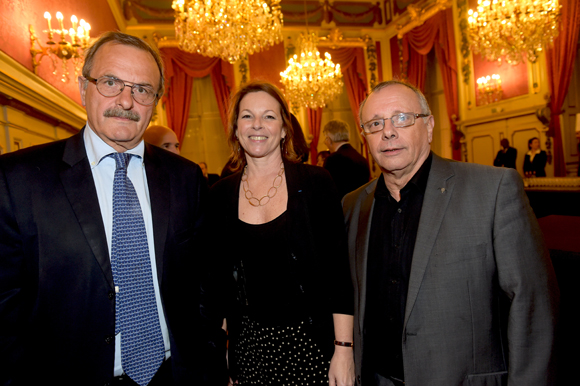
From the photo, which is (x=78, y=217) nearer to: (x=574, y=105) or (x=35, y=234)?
(x=35, y=234)

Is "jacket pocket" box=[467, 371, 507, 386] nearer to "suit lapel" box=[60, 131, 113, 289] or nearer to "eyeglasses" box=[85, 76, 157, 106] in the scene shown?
"suit lapel" box=[60, 131, 113, 289]

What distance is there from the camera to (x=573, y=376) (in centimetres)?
148

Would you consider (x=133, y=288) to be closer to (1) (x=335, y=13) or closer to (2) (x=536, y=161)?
(2) (x=536, y=161)

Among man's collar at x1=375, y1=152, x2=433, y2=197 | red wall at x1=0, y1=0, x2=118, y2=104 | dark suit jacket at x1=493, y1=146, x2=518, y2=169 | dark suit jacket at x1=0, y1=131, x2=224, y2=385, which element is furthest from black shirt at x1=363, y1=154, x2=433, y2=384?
dark suit jacket at x1=493, y1=146, x2=518, y2=169

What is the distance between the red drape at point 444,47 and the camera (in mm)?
7992

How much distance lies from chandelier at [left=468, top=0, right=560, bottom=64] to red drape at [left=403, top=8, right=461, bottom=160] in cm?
240

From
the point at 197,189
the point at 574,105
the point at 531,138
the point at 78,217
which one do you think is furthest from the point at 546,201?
the point at 78,217

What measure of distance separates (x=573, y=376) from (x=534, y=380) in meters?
0.50

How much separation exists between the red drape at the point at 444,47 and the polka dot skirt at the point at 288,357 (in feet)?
26.3

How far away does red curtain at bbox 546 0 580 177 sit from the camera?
6.04 meters

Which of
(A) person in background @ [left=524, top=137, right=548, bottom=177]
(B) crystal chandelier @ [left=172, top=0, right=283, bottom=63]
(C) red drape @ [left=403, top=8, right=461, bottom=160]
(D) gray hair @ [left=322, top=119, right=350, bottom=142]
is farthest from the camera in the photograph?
(C) red drape @ [left=403, top=8, right=461, bottom=160]

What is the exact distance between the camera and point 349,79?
960 cm

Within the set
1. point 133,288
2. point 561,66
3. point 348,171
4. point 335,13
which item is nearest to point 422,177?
point 133,288

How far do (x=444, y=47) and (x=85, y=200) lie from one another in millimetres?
8698
